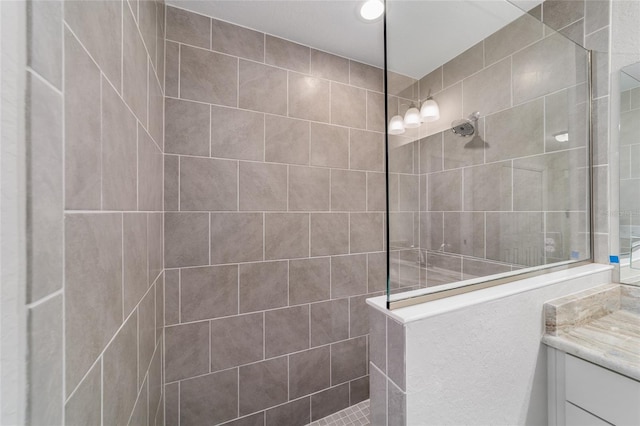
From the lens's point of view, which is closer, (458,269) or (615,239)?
(458,269)

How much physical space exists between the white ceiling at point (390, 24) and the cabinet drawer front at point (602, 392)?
1.20m

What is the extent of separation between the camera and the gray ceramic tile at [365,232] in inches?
65.9

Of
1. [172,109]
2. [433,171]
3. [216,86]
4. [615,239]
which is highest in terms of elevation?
[216,86]

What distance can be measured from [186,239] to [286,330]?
77 centimetres

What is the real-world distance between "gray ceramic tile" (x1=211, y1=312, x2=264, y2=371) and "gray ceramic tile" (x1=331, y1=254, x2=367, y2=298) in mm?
508

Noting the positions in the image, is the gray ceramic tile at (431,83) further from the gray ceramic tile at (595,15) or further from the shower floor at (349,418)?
the shower floor at (349,418)

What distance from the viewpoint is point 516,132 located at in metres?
1.22

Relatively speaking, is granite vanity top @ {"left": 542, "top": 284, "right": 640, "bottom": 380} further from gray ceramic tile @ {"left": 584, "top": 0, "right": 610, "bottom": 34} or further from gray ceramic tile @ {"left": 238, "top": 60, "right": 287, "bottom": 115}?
gray ceramic tile @ {"left": 238, "top": 60, "right": 287, "bottom": 115}

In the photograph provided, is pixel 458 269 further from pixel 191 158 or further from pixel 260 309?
pixel 191 158

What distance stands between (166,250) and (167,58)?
3.18 ft

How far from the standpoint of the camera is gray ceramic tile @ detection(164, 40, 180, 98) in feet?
4.08

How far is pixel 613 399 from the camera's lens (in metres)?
0.75

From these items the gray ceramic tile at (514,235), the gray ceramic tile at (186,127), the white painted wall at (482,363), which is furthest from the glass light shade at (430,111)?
the gray ceramic tile at (186,127)

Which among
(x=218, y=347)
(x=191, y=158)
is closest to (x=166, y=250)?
(x=191, y=158)
